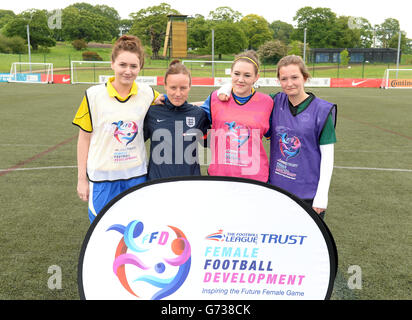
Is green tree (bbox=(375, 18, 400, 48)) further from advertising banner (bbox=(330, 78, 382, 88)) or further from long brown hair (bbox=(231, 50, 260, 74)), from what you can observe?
long brown hair (bbox=(231, 50, 260, 74))

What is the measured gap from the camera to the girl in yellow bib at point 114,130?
2.76 m

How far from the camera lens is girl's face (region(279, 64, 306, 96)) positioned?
8.96 ft

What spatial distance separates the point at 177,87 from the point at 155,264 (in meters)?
1.42

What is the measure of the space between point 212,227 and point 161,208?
24cm

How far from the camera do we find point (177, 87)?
283cm

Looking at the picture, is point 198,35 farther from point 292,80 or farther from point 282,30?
point 292,80

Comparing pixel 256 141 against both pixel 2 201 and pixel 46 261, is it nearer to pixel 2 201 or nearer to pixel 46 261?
pixel 46 261

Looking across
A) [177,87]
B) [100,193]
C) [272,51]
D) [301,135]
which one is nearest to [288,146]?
[301,135]

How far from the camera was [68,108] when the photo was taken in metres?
16.2

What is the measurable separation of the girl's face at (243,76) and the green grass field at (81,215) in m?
1.66

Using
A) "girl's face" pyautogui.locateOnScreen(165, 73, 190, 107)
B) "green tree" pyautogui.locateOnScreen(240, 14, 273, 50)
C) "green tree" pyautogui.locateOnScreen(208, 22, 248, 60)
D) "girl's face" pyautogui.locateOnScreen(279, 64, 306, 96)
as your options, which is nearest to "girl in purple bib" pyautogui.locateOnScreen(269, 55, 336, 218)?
"girl's face" pyautogui.locateOnScreen(279, 64, 306, 96)

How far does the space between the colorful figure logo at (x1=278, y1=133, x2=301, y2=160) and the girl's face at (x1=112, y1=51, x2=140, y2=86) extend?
3.69ft
